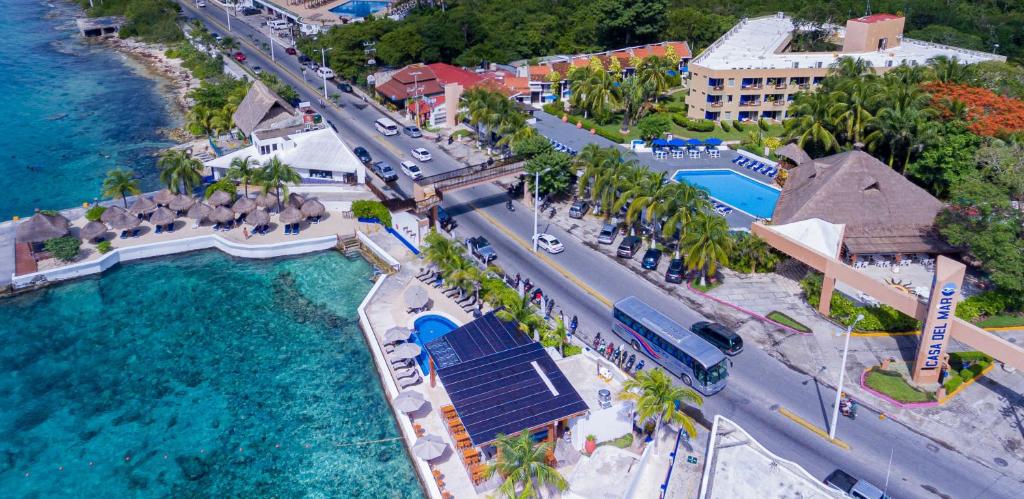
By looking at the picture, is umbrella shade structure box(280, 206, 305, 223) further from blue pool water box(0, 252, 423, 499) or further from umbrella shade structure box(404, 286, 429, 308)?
umbrella shade structure box(404, 286, 429, 308)

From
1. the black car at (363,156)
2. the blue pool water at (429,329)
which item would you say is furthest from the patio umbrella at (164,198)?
the blue pool water at (429,329)

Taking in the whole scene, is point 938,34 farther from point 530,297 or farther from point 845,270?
point 530,297

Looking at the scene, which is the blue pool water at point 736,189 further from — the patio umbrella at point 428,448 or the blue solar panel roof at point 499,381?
the patio umbrella at point 428,448

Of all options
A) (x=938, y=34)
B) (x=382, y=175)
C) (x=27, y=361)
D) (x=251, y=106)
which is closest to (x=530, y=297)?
(x=382, y=175)

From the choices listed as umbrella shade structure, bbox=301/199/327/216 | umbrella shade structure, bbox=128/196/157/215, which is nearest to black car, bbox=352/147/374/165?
umbrella shade structure, bbox=301/199/327/216

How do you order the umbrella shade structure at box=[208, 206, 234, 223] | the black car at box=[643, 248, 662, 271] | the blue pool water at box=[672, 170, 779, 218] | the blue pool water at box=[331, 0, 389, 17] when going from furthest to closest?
1. the blue pool water at box=[331, 0, 389, 17]
2. the blue pool water at box=[672, 170, 779, 218]
3. the umbrella shade structure at box=[208, 206, 234, 223]
4. the black car at box=[643, 248, 662, 271]

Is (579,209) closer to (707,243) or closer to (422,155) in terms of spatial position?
(707,243)
